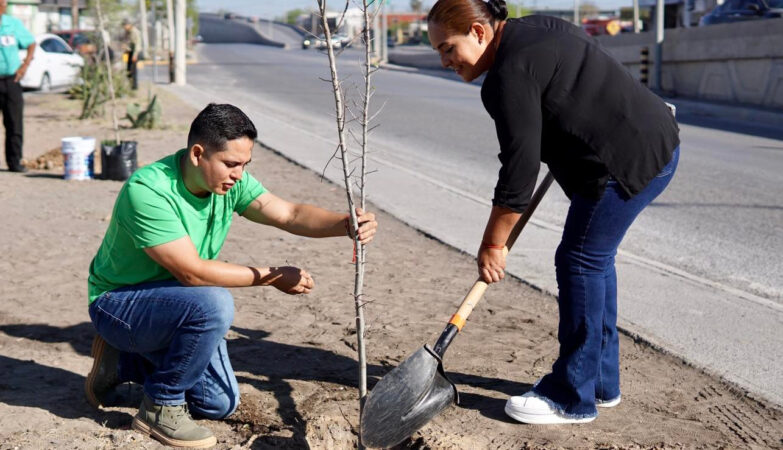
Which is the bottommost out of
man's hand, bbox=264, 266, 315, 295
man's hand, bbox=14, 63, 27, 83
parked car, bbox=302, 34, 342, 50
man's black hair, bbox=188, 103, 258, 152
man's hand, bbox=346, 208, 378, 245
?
man's hand, bbox=264, 266, 315, 295

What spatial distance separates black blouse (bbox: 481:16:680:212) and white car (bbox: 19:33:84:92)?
835 inches

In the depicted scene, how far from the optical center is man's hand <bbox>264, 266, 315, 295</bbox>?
344cm

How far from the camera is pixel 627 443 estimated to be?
11.1ft

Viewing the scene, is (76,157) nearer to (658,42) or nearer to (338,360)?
(338,360)

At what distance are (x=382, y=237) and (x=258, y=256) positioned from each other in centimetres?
105

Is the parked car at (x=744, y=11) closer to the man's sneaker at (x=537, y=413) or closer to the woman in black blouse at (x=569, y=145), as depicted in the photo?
the woman in black blouse at (x=569, y=145)

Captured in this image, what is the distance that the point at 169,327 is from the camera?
345 cm

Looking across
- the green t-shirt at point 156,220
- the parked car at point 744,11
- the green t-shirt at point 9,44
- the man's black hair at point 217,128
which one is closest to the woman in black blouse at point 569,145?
the man's black hair at point 217,128

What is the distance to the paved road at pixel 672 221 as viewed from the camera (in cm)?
464

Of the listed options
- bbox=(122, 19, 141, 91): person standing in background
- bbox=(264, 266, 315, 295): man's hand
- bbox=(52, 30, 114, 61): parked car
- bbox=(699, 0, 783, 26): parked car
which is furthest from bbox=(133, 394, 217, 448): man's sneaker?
bbox=(122, 19, 141, 91): person standing in background

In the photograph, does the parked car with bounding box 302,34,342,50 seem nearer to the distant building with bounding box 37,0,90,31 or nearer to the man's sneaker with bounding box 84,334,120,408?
the man's sneaker with bounding box 84,334,120,408

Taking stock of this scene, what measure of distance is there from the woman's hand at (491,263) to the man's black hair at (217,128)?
3.12 feet

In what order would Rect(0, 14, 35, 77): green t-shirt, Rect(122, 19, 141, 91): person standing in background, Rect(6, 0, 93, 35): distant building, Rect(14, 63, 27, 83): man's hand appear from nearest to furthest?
Rect(0, 14, 35, 77): green t-shirt
Rect(14, 63, 27, 83): man's hand
Rect(122, 19, 141, 91): person standing in background
Rect(6, 0, 93, 35): distant building

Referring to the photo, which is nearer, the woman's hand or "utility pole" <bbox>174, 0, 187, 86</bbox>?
the woman's hand
